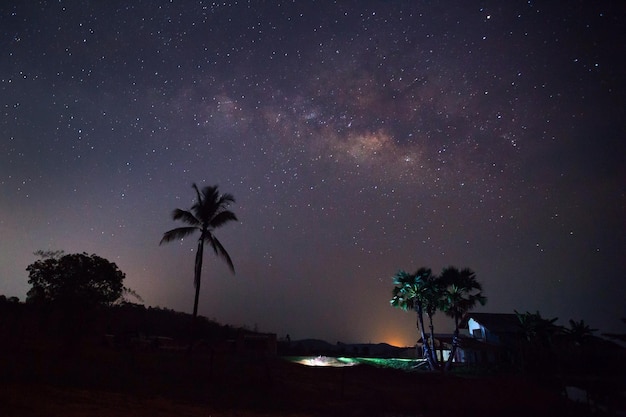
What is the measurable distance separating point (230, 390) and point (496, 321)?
47.9 m

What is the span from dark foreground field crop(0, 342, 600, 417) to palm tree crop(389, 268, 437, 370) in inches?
534

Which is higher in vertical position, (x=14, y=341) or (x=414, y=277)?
(x=414, y=277)

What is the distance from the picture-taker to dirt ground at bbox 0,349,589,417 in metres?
13.3

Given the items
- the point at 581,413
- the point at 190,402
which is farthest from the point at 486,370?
the point at 190,402

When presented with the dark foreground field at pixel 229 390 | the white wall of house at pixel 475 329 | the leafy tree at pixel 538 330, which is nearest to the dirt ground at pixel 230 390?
the dark foreground field at pixel 229 390

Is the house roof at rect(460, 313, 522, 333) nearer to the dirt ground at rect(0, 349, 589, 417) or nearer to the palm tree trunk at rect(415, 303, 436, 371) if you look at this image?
the palm tree trunk at rect(415, 303, 436, 371)

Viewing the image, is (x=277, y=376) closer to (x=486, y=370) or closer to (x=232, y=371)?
(x=232, y=371)

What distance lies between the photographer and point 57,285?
79.9 ft

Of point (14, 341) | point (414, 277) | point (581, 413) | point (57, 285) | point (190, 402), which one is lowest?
point (581, 413)

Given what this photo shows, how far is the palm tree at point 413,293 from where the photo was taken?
44.4 meters

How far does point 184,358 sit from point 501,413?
62.4 feet

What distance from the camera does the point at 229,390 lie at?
742 inches

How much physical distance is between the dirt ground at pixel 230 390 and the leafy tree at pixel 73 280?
3.50 metres

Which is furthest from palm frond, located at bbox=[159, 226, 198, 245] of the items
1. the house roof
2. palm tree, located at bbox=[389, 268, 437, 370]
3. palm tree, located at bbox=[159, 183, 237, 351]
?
the house roof
